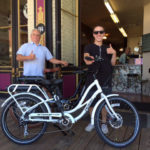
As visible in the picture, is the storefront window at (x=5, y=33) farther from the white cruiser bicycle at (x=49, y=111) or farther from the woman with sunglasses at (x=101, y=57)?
the woman with sunglasses at (x=101, y=57)

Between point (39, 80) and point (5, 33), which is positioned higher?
point (5, 33)

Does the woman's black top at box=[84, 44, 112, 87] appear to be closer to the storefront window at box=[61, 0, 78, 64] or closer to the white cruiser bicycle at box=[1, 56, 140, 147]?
the white cruiser bicycle at box=[1, 56, 140, 147]

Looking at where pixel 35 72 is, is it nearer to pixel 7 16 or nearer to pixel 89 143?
pixel 89 143

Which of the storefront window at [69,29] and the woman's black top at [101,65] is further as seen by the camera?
the storefront window at [69,29]

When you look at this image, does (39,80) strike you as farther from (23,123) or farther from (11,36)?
(11,36)

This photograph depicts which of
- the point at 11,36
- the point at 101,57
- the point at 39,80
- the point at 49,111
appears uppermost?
the point at 11,36

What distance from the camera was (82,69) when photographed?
2.88 meters

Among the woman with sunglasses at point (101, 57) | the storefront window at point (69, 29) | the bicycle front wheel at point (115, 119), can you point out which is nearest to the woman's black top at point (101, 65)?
the woman with sunglasses at point (101, 57)

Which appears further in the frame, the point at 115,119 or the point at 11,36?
the point at 11,36

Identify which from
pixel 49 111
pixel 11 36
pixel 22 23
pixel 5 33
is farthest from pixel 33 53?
pixel 5 33

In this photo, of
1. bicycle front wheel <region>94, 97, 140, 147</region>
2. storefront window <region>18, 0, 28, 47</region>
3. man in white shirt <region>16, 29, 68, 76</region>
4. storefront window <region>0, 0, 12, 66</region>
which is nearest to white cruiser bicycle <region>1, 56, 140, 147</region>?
bicycle front wheel <region>94, 97, 140, 147</region>

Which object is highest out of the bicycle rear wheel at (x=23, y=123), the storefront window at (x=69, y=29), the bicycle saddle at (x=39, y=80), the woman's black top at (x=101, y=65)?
the storefront window at (x=69, y=29)

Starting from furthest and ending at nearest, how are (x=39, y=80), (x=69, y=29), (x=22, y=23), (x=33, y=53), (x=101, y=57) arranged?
(x=22, y=23) → (x=69, y=29) → (x=33, y=53) → (x=101, y=57) → (x=39, y=80)

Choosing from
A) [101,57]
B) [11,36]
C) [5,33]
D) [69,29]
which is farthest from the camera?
[5,33]
